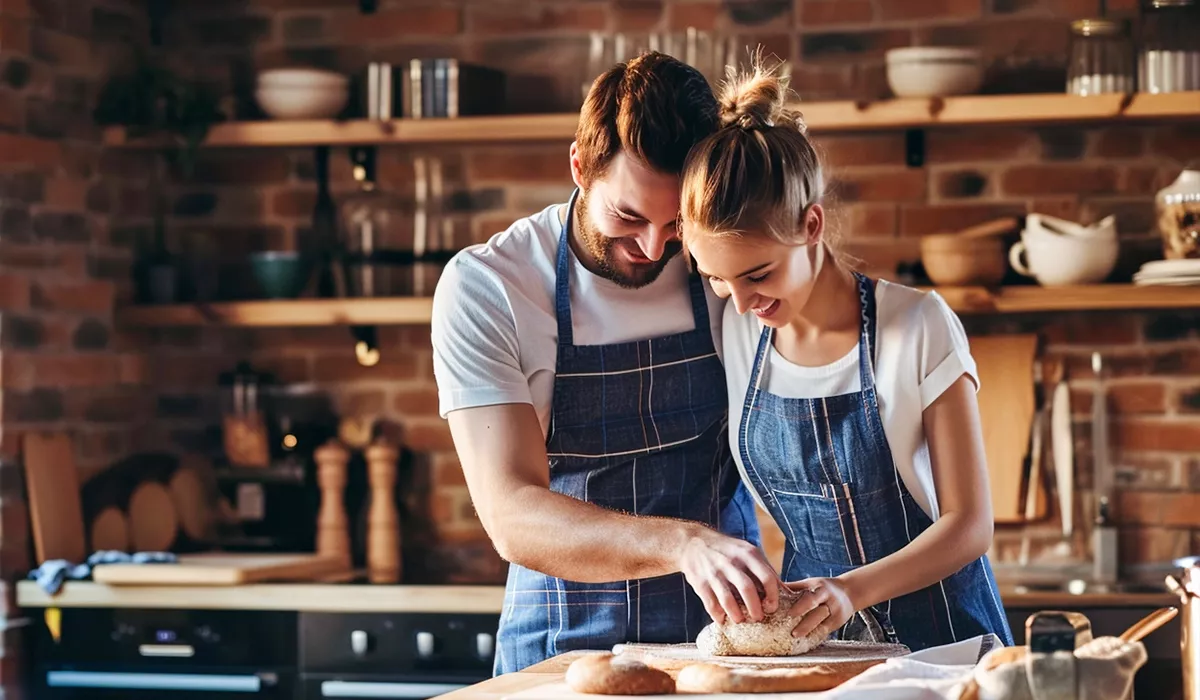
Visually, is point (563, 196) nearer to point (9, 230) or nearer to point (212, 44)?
point (212, 44)

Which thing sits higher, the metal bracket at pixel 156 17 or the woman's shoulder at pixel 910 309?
the metal bracket at pixel 156 17

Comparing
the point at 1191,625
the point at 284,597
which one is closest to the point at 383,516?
the point at 284,597

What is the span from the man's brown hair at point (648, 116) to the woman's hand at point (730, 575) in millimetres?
478

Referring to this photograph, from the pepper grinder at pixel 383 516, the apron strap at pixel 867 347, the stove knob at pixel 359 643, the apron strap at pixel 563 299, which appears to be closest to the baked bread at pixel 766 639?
the apron strap at pixel 867 347

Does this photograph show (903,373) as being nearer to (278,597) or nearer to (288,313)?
(278,597)

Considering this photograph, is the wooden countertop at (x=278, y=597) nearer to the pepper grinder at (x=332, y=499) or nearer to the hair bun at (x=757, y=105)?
the pepper grinder at (x=332, y=499)

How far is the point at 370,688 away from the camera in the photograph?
11.0ft

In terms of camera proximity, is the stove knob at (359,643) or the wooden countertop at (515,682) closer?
the wooden countertop at (515,682)

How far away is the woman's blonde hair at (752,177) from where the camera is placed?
187 cm

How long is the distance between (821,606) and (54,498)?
2.35m

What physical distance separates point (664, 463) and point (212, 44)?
8.05 ft

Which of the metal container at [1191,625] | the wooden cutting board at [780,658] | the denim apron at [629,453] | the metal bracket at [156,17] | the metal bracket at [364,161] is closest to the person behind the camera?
the metal container at [1191,625]

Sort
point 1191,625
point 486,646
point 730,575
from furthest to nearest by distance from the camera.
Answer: point 486,646
point 730,575
point 1191,625

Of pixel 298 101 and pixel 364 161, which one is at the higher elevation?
pixel 298 101
